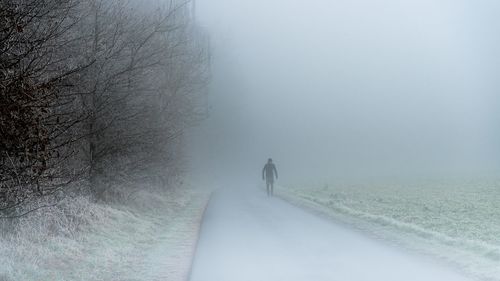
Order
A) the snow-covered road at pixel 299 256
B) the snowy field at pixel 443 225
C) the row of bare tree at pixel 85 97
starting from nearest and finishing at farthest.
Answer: the row of bare tree at pixel 85 97
the snow-covered road at pixel 299 256
the snowy field at pixel 443 225

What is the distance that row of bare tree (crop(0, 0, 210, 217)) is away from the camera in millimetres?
6332

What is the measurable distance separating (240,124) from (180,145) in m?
78.8

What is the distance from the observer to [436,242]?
36.1ft

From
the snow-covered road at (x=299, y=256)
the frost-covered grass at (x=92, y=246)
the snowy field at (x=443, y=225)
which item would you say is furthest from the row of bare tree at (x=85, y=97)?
the snowy field at (x=443, y=225)

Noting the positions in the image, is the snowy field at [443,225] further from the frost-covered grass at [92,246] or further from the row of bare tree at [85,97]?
the row of bare tree at [85,97]

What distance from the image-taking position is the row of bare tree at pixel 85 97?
6332 mm

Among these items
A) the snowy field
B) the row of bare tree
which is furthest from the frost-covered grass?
the snowy field

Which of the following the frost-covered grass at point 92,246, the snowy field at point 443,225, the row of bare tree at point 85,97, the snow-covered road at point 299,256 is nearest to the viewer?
the row of bare tree at point 85,97

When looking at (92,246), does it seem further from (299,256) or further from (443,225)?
(443,225)

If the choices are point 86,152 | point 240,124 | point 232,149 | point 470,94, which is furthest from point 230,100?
point 470,94

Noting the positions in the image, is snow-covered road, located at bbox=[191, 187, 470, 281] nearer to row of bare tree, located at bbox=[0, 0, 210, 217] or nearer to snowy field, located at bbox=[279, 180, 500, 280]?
snowy field, located at bbox=[279, 180, 500, 280]

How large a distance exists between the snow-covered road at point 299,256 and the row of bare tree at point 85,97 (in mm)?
3023

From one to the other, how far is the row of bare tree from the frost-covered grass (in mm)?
528

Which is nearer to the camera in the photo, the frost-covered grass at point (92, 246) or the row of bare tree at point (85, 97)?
the row of bare tree at point (85, 97)
